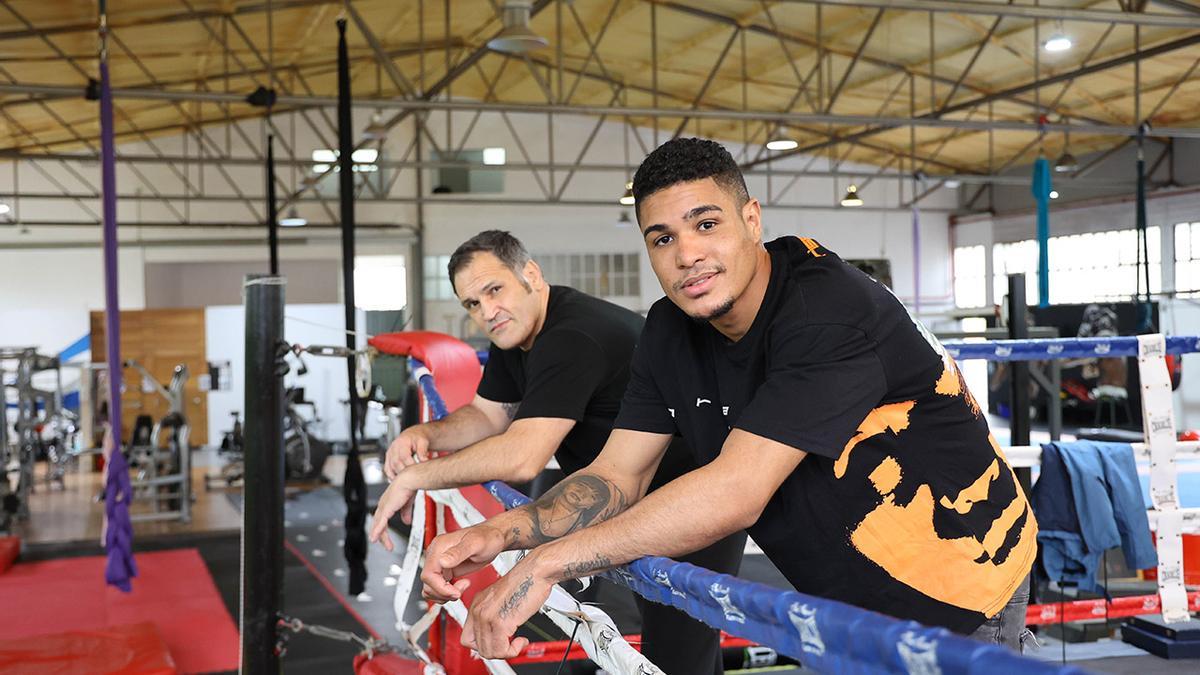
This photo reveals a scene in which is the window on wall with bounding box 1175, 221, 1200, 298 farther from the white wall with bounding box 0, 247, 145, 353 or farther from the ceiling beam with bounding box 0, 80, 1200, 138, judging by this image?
the white wall with bounding box 0, 247, 145, 353

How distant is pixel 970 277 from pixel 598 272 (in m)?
7.16

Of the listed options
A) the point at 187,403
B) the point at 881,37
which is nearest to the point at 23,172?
the point at 187,403

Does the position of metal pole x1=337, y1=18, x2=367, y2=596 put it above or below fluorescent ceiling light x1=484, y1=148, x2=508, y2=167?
below

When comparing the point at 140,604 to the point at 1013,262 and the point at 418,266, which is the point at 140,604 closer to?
the point at 418,266

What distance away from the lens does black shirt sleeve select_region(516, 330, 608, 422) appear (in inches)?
82.1

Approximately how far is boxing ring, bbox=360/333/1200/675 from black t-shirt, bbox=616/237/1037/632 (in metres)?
0.22

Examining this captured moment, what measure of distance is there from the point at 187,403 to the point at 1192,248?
48.8ft

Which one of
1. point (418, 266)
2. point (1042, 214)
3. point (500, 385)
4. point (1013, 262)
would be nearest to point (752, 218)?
point (500, 385)

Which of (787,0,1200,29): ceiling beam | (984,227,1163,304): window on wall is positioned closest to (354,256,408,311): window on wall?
(984,227,1163,304): window on wall

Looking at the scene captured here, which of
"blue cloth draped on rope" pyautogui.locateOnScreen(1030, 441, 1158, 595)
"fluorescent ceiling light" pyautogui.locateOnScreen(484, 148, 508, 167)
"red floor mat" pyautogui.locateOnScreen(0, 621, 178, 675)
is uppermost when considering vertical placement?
"fluorescent ceiling light" pyautogui.locateOnScreen(484, 148, 508, 167)

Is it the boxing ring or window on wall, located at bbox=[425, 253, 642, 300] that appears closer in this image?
the boxing ring

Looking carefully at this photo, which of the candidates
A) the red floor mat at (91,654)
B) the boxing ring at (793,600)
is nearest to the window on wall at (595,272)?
the red floor mat at (91,654)

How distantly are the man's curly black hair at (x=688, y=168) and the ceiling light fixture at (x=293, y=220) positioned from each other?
15.5 m

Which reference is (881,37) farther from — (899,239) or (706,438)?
(706,438)
